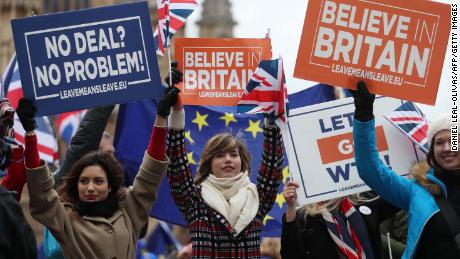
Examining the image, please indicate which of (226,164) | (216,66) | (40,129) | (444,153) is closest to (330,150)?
(226,164)

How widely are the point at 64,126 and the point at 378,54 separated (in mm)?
6224

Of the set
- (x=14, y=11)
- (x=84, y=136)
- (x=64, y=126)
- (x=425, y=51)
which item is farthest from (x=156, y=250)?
(x=14, y=11)

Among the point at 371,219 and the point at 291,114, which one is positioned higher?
the point at 291,114

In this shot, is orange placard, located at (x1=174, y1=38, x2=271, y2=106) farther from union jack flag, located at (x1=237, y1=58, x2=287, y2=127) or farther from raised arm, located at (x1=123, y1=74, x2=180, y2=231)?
raised arm, located at (x1=123, y1=74, x2=180, y2=231)

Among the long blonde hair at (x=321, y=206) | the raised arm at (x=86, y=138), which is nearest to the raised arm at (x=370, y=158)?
the long blonde hair at (x=321, y=206)

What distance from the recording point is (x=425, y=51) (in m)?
5.91

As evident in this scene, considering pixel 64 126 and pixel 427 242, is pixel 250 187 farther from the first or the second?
pixel 64 126

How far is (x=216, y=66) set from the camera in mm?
6824

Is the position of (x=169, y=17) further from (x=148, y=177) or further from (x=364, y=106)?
(x=364, y=106)

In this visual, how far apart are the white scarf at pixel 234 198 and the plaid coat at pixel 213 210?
0.04 meters

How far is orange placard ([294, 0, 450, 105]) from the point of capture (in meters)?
5.85

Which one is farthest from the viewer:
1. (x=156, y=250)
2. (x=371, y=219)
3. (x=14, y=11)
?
(x=14, y=11)

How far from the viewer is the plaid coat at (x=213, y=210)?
5680mm

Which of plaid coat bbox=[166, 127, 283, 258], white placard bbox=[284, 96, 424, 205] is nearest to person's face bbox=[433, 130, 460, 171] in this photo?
white placard bbox=[284, 96, 424, 205]
